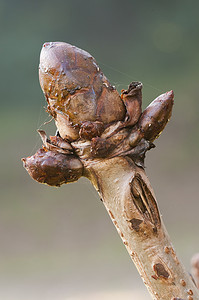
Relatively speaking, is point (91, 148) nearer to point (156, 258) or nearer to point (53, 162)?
point (53, 162)

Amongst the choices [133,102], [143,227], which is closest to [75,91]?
[133,102]

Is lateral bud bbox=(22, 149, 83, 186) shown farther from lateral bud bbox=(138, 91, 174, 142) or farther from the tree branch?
lateral bud bbox=(138, 91, 174, 142)

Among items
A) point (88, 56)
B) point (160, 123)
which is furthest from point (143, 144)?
point (88, 56)

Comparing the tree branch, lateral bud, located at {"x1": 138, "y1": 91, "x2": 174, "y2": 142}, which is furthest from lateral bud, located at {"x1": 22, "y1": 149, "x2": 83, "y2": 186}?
lateral bud, located at {"x1": 138, "y1": 91, "x2": 174, "y2": 142}

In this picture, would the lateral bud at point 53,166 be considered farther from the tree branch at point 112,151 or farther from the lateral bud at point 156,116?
the lateral bud at point 156,116

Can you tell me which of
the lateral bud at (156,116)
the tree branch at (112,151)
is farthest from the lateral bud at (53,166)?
the lateral bud at (156,116)

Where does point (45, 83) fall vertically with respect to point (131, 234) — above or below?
above
